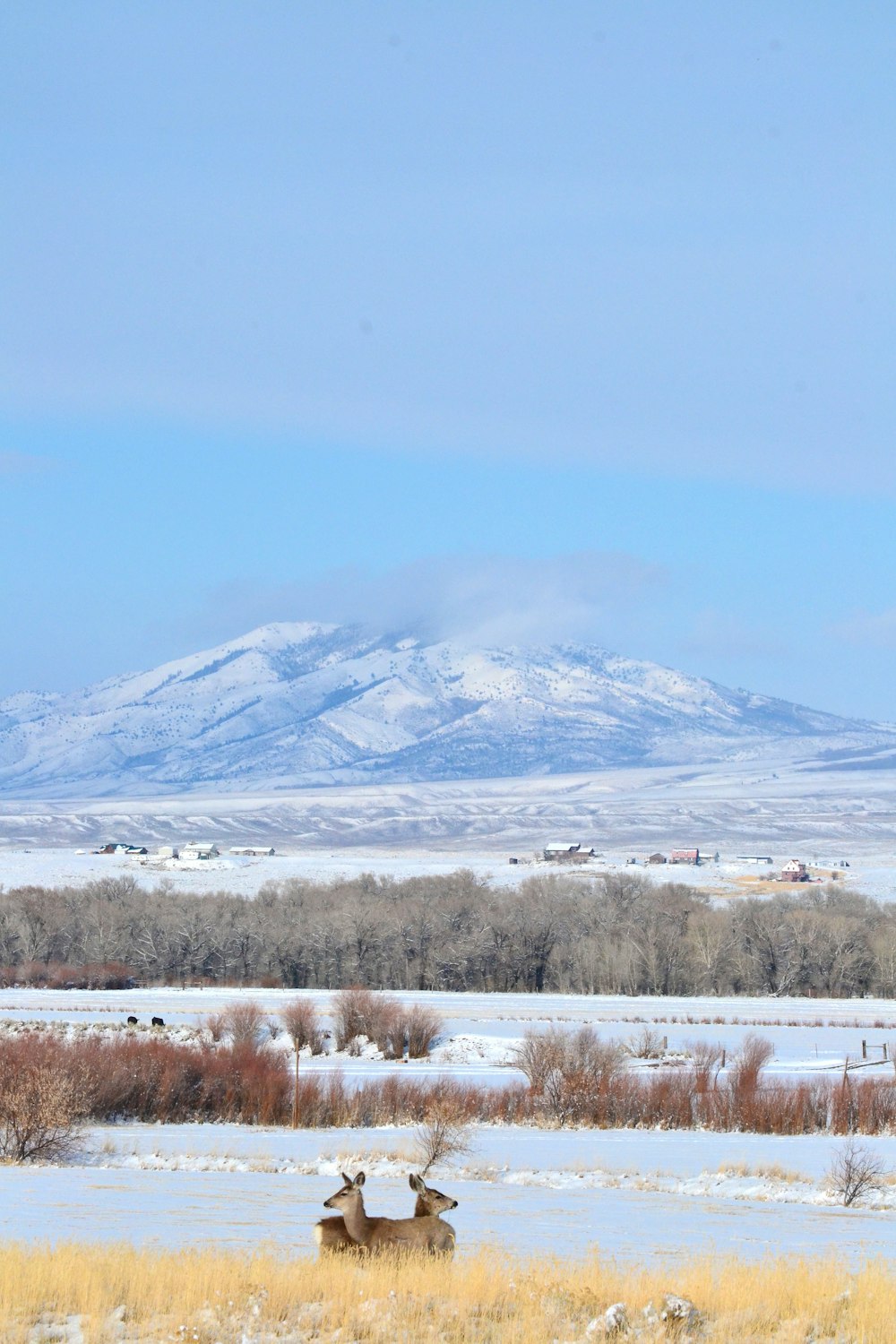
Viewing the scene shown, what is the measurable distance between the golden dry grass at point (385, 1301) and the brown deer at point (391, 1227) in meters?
0.25

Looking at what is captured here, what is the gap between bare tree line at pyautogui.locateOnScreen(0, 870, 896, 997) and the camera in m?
83.9

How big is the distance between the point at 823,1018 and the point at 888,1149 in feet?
111

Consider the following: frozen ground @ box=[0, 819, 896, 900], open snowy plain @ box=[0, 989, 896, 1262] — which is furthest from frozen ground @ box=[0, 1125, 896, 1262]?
frozen ground @ box=[0, 819, 896, 900]

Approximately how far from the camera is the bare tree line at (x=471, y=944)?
83938mm

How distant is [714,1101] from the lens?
36938mm

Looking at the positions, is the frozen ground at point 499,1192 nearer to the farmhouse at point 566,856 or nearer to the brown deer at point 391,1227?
the brown deer at point 391,1227

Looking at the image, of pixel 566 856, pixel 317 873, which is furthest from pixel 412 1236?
pixel 566 856

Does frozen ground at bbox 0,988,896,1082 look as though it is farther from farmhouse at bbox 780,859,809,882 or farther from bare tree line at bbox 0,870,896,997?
farmhouse at bbox 780,859,809,882

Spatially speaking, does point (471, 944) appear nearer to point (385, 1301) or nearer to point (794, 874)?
point (794, 874)

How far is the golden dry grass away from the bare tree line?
228ft

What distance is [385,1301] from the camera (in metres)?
13.1

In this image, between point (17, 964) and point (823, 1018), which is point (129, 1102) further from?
point (17, 964)

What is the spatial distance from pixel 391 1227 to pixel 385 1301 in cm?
143

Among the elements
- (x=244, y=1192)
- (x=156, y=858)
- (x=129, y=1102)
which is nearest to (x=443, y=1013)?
(x=129, y=1102)
